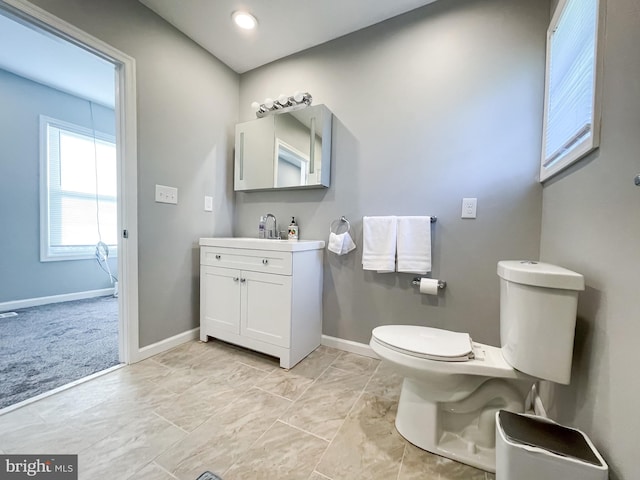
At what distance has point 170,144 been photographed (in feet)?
5.88

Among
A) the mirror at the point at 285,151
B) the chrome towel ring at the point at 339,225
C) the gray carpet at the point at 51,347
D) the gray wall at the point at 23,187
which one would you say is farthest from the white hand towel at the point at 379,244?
the gray wall at the point at 23,187

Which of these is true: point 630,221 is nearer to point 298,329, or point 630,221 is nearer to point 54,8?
point 298,329

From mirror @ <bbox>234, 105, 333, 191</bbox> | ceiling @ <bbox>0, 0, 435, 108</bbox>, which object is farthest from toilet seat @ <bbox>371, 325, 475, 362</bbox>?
ceiling @ <bbox>0, 0, 435, 108</bbox>

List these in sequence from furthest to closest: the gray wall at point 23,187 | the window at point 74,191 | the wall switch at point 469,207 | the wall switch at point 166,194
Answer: the window at point 74,191
the gray wall at point 23,187
the wall switch at point 166,194
the wall switch at point 469,207

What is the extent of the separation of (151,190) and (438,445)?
85.2 inches

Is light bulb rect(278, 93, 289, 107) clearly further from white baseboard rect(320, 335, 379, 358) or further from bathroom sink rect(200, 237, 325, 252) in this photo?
white baseboard rect(320, 335, 379, 358)

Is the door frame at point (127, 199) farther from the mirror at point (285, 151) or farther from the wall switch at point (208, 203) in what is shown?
the mirror at point (285, 151)

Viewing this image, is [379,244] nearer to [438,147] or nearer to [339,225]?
[339,225]

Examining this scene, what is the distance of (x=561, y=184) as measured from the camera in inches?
43.2

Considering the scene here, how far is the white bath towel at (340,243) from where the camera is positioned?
1.74 meters

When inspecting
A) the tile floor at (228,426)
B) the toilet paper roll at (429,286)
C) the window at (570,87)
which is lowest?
the tile floor at (228,426)

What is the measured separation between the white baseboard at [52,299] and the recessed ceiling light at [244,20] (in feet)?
11.6

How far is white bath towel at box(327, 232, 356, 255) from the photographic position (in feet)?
5.71

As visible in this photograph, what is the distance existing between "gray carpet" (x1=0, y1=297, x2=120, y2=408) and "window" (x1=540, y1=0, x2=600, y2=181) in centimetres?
270
